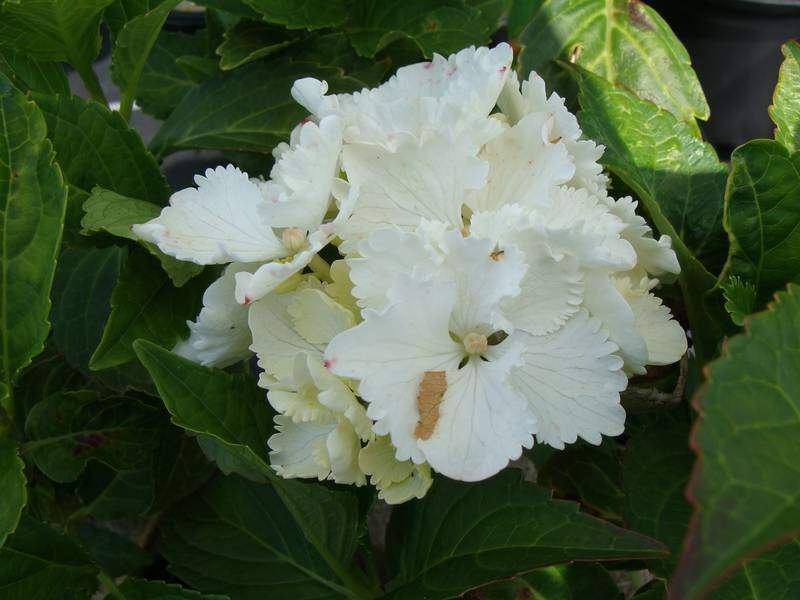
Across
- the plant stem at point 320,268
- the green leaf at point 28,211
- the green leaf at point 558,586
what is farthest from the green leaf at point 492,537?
the green leaf at point 28,211

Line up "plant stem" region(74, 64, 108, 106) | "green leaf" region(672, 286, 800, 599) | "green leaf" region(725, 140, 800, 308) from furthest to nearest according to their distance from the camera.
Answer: "plant stem" region(74, 64, 108, 106), "green leaf" region(725, 140, 800, 308), "green leaf" region(672, 286, 800, 599)

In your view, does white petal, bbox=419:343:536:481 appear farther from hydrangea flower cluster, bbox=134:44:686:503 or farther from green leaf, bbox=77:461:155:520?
green leaf, bbox=77:461:155:520

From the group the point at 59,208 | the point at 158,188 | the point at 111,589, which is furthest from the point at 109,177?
the point at 111,589

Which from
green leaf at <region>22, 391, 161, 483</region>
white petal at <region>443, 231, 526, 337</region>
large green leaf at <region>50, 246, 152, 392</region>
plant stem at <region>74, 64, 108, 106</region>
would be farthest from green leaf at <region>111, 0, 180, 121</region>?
white petal at <region>443, 231, 526, 337</region>

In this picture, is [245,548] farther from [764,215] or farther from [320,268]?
[764,215]

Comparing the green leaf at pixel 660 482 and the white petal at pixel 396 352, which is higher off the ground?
the white petal at pixel 396 352

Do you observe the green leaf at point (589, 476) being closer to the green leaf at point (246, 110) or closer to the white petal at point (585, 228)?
the white petal at point (585, 228)

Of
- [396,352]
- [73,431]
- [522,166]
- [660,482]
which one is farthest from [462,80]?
[73,431]
